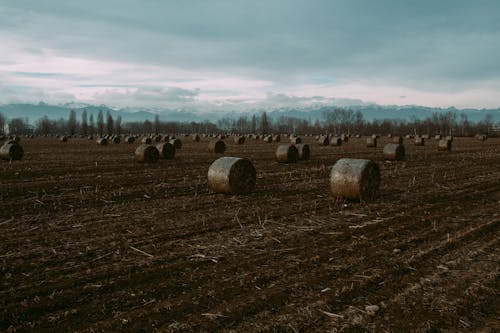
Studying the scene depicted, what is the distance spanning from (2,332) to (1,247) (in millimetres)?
3875

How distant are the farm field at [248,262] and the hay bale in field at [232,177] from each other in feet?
1.35

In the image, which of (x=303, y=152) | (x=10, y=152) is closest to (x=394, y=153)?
(x=303, y=152)

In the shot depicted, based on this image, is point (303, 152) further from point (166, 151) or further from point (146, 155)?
point (146, 155)

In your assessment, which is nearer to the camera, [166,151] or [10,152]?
[10,152]

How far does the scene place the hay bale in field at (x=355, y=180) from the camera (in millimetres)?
12906

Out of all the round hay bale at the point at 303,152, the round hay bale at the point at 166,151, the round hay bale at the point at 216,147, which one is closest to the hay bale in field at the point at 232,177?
the round hay bale at the point at 303,152

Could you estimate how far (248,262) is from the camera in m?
7.47

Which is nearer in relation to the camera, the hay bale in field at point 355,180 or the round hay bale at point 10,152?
→ the hay bale in field at point 355,180

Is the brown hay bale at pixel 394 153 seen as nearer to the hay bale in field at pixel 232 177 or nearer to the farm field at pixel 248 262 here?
the farm field at pixel 248 262

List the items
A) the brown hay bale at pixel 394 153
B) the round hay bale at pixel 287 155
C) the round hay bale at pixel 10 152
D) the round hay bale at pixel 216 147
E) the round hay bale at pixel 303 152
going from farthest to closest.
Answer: the round hay bale at pixel 216 147
the brown hay bale at pixel 394 153
the round hay bale at pixel 303 152
the round hay bale at pixel 10 152
the round hay bale at pixel 287 155

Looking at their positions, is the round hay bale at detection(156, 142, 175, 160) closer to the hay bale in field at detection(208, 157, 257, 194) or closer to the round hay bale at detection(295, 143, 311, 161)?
the round hay bale at detection(295, 143, 311, 161)

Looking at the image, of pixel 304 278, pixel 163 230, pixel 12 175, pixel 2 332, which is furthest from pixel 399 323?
pixel 12 175

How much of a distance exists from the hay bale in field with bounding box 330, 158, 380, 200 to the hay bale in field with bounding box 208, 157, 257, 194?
10.4ft

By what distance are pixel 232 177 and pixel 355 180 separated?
13.9 feet
